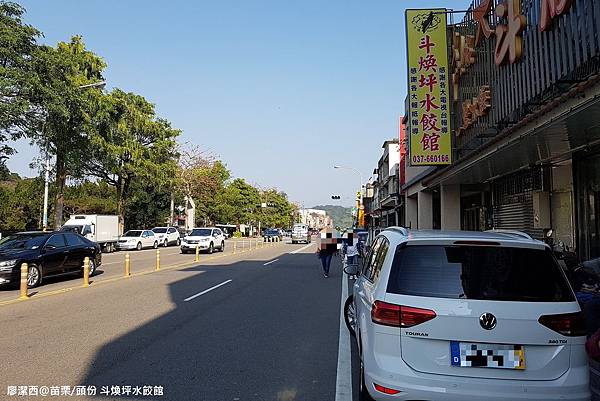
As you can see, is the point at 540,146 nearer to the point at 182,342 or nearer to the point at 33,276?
the point at 182,342

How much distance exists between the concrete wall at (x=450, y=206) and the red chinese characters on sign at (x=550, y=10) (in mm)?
11043

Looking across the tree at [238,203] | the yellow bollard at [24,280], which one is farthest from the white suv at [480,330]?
the tree at [238,203]

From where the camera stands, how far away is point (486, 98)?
12.1 meters

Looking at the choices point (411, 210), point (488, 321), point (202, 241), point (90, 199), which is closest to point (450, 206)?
point (411, 210)

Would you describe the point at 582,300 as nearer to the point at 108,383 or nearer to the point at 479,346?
the point at 479,346

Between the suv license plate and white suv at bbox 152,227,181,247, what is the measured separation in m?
39.7

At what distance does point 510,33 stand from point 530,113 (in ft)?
Result: 7.82

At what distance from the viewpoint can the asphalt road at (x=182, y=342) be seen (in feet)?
18.0

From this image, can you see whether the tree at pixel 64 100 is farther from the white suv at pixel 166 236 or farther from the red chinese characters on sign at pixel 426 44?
the red chinese characters on sign at pixel 426 44

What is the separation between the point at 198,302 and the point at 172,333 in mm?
3303

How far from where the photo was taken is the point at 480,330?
152 inches

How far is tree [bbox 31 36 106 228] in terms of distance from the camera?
2294 centimetres

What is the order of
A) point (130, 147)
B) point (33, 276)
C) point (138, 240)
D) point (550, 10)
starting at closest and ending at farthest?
point (550, 10) → point (33, 276) → point (138, 240) → point (130, 147)

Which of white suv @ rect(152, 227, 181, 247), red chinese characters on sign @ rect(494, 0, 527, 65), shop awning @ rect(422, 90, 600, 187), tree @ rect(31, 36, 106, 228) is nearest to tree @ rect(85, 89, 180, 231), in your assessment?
tree @ rect(31, 36, 106, 228)
